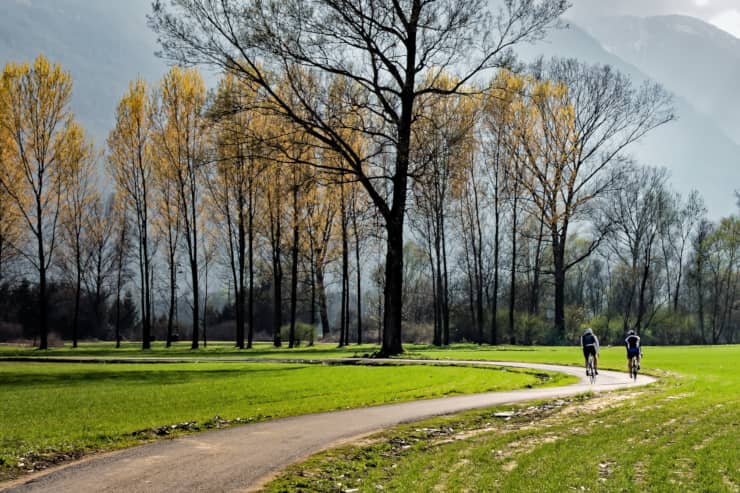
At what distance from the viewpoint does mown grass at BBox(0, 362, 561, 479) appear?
408 inches

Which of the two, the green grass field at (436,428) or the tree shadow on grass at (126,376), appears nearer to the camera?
the green grass field at (436,428)

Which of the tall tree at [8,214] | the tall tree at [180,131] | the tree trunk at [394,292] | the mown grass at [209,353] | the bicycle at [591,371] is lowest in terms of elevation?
the mown grass at [209,353]

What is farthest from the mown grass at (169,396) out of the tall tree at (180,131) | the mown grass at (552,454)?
the tall tree at (180,131)

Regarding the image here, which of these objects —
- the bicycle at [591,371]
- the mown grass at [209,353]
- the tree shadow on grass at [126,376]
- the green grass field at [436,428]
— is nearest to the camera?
the green grass field at [436,428]

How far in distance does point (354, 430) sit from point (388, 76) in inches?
884

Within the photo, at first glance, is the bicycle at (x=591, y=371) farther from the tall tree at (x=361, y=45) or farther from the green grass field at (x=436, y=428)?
the tall tree at (x=361, y=45)

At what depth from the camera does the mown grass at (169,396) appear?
10.4m

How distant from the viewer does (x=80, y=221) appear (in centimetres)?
4725

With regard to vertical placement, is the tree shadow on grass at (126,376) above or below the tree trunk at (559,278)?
below

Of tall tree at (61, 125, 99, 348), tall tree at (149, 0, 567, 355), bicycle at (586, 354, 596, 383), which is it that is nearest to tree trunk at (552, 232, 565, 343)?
tall tree at (149, 0, 567, 355)

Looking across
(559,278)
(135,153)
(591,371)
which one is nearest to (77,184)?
(135,153)

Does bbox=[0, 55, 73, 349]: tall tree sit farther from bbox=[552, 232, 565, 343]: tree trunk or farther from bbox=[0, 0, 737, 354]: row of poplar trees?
bbox=[552, 232, 565, 343]: tree trunk

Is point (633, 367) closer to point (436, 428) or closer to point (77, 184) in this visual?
point (436, 428)

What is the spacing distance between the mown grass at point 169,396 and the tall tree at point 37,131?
67.3ft
